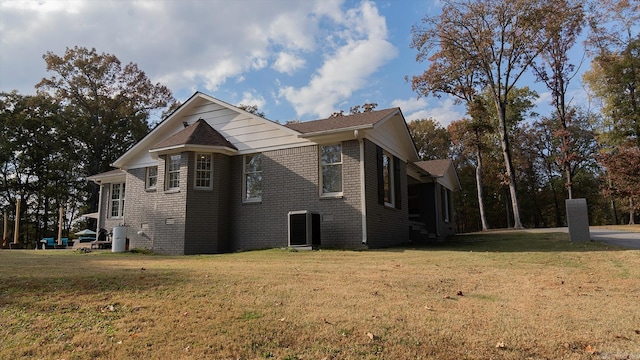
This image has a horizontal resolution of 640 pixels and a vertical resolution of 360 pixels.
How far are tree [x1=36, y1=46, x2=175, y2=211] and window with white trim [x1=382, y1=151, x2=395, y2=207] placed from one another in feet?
81.9

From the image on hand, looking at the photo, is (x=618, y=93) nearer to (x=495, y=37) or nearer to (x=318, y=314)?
(x=495, y=37)

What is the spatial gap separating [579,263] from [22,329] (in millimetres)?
8767

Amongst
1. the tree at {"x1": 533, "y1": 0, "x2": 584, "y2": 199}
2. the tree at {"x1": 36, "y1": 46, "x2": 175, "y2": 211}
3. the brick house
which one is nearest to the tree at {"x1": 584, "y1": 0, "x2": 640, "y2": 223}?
the tree at {"x1": 533, "y1": 0, "x2": 584, "y2": 199}

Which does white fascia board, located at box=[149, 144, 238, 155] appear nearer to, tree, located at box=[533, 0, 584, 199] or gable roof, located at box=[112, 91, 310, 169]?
gable roof, located at box=[112, 91, 310, 169]

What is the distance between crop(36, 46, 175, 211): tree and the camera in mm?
31297

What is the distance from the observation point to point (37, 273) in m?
6.47

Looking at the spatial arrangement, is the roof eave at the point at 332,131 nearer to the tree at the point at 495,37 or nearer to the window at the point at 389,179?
the window at the point at 389,179

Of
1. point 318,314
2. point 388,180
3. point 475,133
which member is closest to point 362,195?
point 388,180

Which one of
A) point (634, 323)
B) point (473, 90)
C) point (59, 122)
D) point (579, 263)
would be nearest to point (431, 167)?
point (473, 90)

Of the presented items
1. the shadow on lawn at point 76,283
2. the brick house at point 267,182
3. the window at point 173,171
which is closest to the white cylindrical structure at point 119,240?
the brick house at point 267,182

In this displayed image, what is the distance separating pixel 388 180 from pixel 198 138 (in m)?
6.63

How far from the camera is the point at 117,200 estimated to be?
19828 millimetres

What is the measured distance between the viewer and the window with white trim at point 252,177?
13938 millimetres

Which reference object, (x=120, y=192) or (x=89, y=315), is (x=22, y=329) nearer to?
(x=89, y=315)
